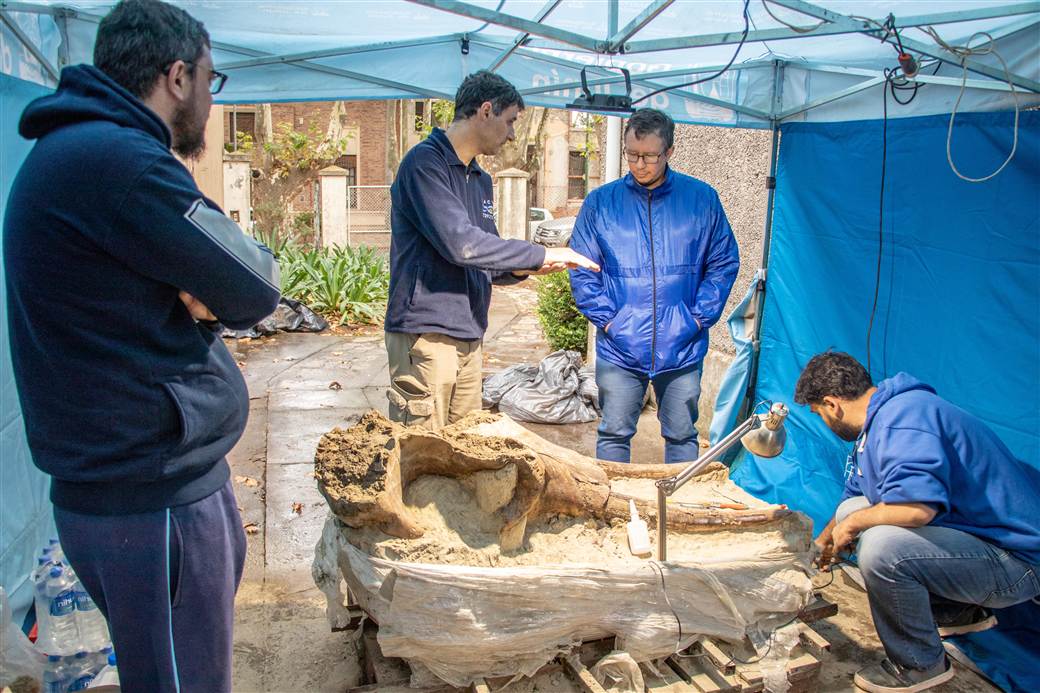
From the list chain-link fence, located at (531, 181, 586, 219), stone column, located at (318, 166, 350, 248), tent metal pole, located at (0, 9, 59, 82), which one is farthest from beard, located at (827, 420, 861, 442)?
chain-link fence, located at (531, 181, 586, 219)

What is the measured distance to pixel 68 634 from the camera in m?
2.88

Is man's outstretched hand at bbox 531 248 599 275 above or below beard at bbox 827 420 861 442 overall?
above

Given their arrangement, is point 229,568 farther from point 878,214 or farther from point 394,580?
point 878,214

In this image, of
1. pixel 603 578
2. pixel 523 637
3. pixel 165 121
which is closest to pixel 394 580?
pixel 523 637

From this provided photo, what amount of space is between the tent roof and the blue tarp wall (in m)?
0.20

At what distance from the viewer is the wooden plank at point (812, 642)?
122 inches

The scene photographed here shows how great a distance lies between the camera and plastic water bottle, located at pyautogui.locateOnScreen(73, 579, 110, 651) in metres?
2.88

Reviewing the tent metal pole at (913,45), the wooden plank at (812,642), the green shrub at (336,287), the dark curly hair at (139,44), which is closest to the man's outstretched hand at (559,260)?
the tent metal pole at (913,45)

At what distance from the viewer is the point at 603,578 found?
2.78 m

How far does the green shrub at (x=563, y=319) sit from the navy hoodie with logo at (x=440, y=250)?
4.41 meters

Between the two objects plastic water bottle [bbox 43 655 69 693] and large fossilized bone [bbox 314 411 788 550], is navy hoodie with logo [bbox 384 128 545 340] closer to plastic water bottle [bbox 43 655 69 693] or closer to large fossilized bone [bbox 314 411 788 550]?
large fossilized bone [bbox 314 411 788 550]

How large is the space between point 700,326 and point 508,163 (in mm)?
15373

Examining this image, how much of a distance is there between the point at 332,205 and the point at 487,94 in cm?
1303

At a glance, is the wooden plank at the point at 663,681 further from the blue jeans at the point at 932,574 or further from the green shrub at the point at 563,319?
the green shrub at the point at 563,319
